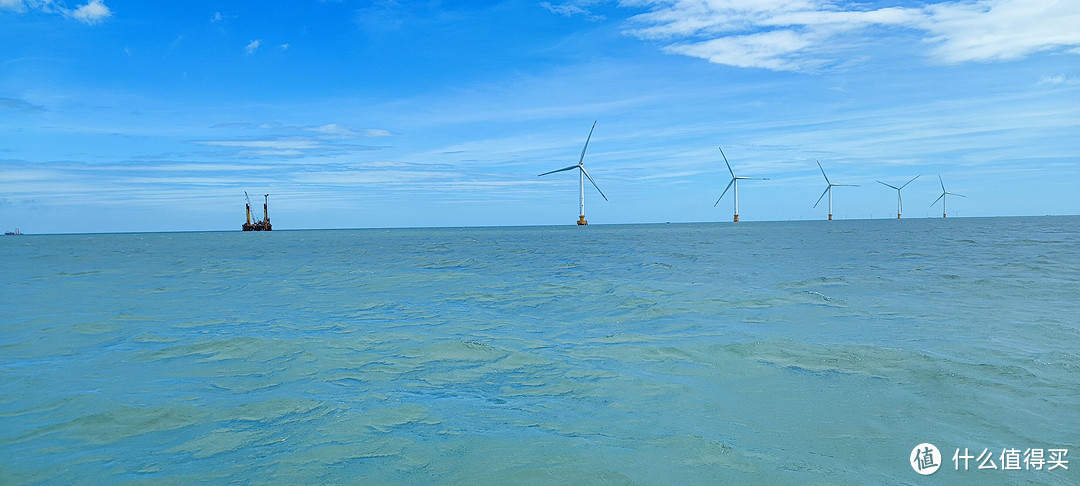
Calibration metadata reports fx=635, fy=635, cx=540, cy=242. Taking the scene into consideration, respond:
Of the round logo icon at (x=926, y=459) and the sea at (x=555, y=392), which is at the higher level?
the sea at (x=555, y=392)

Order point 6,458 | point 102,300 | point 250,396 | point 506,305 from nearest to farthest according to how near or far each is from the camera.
A: 1. point 6,458
2. point 250,396
3. point 506,305
4. point 102,300

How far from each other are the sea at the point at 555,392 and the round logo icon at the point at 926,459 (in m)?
0.03

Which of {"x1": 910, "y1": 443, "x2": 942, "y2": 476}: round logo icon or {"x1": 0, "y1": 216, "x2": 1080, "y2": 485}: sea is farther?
{"x1": 0, "y1": 216, "x2": 1080, "y2": 485}: sea

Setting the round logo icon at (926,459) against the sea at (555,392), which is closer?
the round logo icon at (926,459)

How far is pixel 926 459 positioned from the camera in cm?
578

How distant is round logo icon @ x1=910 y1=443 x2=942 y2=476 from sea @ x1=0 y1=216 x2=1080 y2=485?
0.03 m

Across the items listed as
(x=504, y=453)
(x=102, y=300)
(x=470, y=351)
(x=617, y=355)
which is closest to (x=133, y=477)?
(x=504, y=453)

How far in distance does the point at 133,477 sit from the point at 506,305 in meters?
11.8

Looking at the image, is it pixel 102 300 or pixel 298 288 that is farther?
pixel 298 288

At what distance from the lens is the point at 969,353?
9.63 m

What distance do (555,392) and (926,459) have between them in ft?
13.2

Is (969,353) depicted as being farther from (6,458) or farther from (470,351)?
(6,458)

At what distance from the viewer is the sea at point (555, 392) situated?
5.69 metres

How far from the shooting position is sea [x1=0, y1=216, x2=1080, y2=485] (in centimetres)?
569
